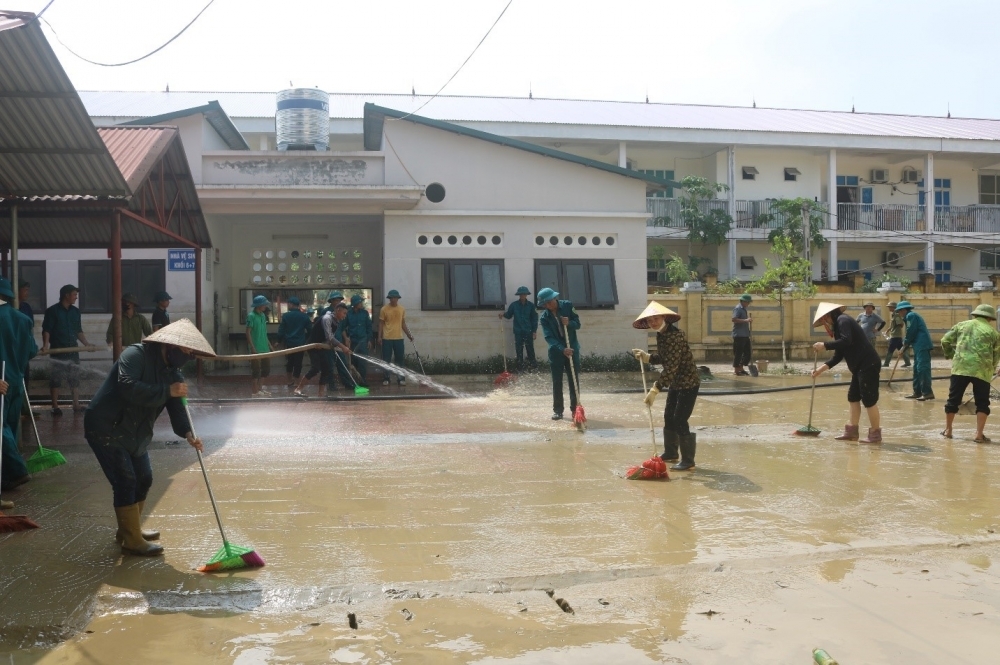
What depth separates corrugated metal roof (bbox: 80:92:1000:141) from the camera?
27938 mm

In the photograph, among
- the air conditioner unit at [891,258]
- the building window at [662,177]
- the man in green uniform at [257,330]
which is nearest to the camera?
the man in green uniform at [257,330]

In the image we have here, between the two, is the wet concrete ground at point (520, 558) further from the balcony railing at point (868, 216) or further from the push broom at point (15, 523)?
the balcony railing at point (868, 216)

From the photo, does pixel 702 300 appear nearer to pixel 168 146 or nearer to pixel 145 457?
pixel 168 146

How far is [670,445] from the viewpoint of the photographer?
8.56 m

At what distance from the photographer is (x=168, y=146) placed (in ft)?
37.9

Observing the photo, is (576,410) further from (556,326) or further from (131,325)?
(131,325)

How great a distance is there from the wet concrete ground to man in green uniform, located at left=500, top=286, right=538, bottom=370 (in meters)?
7.97

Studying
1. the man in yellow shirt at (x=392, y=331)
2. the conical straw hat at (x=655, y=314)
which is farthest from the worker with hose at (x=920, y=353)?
the man in yellow shirt at (x=392, y=331)

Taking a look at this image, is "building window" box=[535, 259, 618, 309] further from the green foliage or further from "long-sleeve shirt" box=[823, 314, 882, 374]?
the green foliage

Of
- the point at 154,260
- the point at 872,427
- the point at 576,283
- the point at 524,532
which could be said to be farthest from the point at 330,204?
the point at 524,532

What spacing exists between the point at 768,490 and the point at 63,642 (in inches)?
213

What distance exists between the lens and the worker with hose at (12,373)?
7500mm

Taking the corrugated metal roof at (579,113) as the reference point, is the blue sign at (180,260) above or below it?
below

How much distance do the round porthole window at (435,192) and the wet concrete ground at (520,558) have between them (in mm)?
9668
